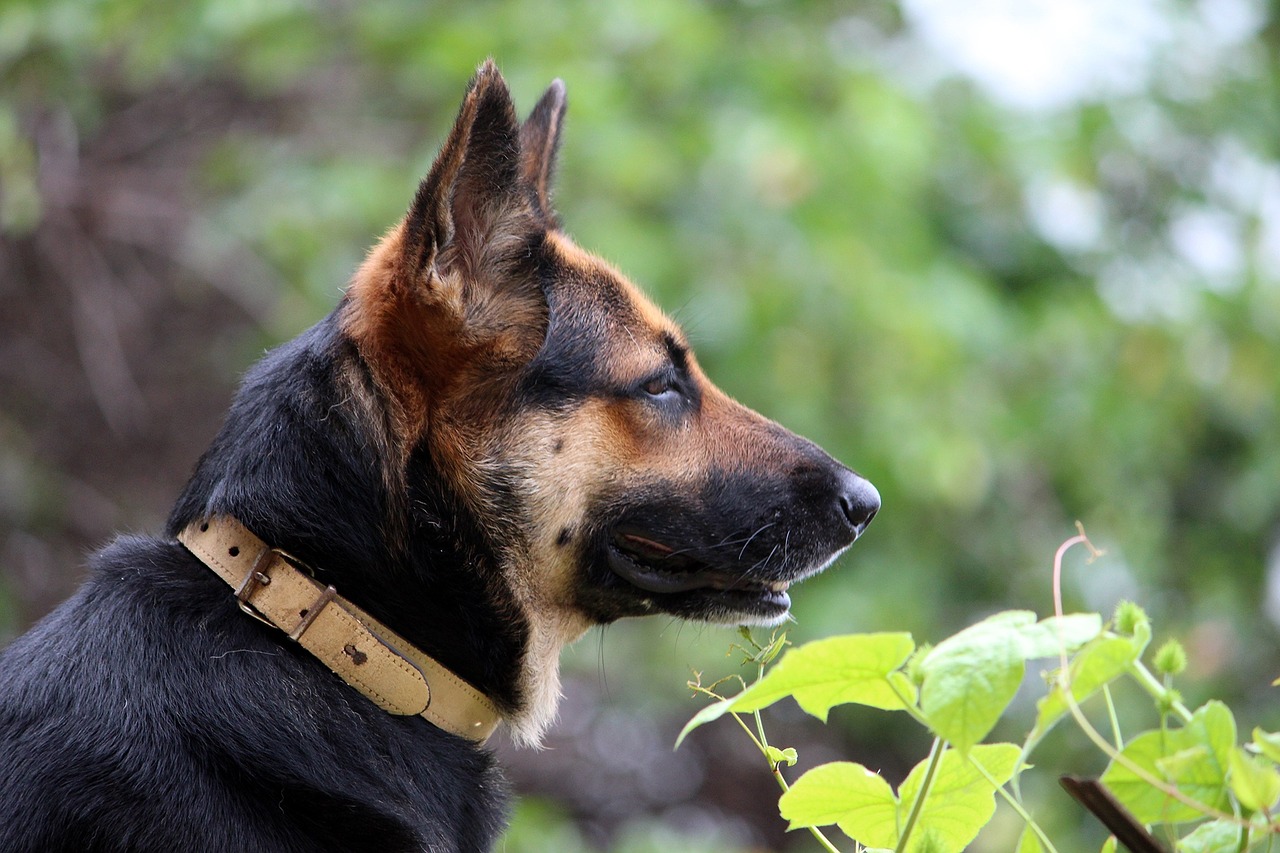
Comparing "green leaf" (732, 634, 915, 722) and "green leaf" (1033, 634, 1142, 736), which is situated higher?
"green leaf" (1033, 634, 1142, 736)

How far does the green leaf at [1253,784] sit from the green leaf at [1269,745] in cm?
8

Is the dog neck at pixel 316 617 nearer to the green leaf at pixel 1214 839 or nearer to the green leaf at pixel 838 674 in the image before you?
the green leaf at pixel 838 674

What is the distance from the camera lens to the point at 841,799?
1.37 metres

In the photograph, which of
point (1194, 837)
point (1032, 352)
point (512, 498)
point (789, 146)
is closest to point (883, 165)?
point (789, 146)

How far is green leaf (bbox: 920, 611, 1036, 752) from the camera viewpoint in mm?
1068

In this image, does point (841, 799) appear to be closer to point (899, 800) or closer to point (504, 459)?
point (899, 800)

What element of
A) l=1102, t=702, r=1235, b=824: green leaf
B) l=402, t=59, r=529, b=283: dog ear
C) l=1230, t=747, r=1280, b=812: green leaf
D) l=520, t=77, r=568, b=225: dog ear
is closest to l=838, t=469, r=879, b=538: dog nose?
l=402, t=59, r=529, b=283: dog ear

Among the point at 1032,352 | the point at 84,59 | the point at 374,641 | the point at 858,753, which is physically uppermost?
the point at 84,59

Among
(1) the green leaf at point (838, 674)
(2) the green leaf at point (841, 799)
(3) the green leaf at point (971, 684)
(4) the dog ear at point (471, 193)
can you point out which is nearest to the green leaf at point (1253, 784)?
(3) the green leaf at point (971, 684)

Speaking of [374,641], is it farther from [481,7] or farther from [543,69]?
[481,7]

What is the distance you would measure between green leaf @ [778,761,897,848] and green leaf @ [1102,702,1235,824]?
0.94 ft

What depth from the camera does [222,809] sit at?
7.17ft

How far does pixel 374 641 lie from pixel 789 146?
3.82m

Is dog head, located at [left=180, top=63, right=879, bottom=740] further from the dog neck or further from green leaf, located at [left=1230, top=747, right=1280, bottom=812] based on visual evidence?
green leaf, located at [left=1230, top=747, right=1280, bottom=812]
